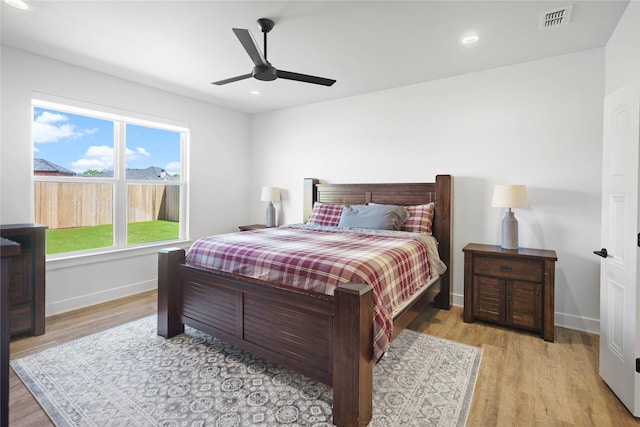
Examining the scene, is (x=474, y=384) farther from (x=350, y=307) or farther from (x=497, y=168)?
(x=497, y=168)

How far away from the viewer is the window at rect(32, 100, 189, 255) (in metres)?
3.42

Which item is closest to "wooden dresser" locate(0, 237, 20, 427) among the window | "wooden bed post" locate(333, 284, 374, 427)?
"wooden bed post" locate(333, 284, 374, 427)

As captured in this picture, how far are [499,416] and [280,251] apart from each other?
1696mm

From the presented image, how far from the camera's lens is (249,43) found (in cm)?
219

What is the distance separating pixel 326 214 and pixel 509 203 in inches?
81.2

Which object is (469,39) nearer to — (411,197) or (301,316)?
(411,197)

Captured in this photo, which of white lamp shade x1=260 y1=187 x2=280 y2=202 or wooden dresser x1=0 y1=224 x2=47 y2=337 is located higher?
white lamp shade x1=260 y1=187 x2=280 y2=202

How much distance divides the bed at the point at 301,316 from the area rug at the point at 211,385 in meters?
0.16

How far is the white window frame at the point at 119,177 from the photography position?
3.38m

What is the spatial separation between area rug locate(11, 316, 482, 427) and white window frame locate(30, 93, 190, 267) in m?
1.36

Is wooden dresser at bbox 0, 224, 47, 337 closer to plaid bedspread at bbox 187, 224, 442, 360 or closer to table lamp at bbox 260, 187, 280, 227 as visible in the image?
plaid bedspread at bbox 187, 224, 442, 360

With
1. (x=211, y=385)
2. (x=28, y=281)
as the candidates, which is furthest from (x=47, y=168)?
(x=211, y=385)

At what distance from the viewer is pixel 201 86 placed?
13.3 ft

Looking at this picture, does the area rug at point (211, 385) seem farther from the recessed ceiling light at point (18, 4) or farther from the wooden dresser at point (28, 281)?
the recessed ceiling light at point (18, 4)
